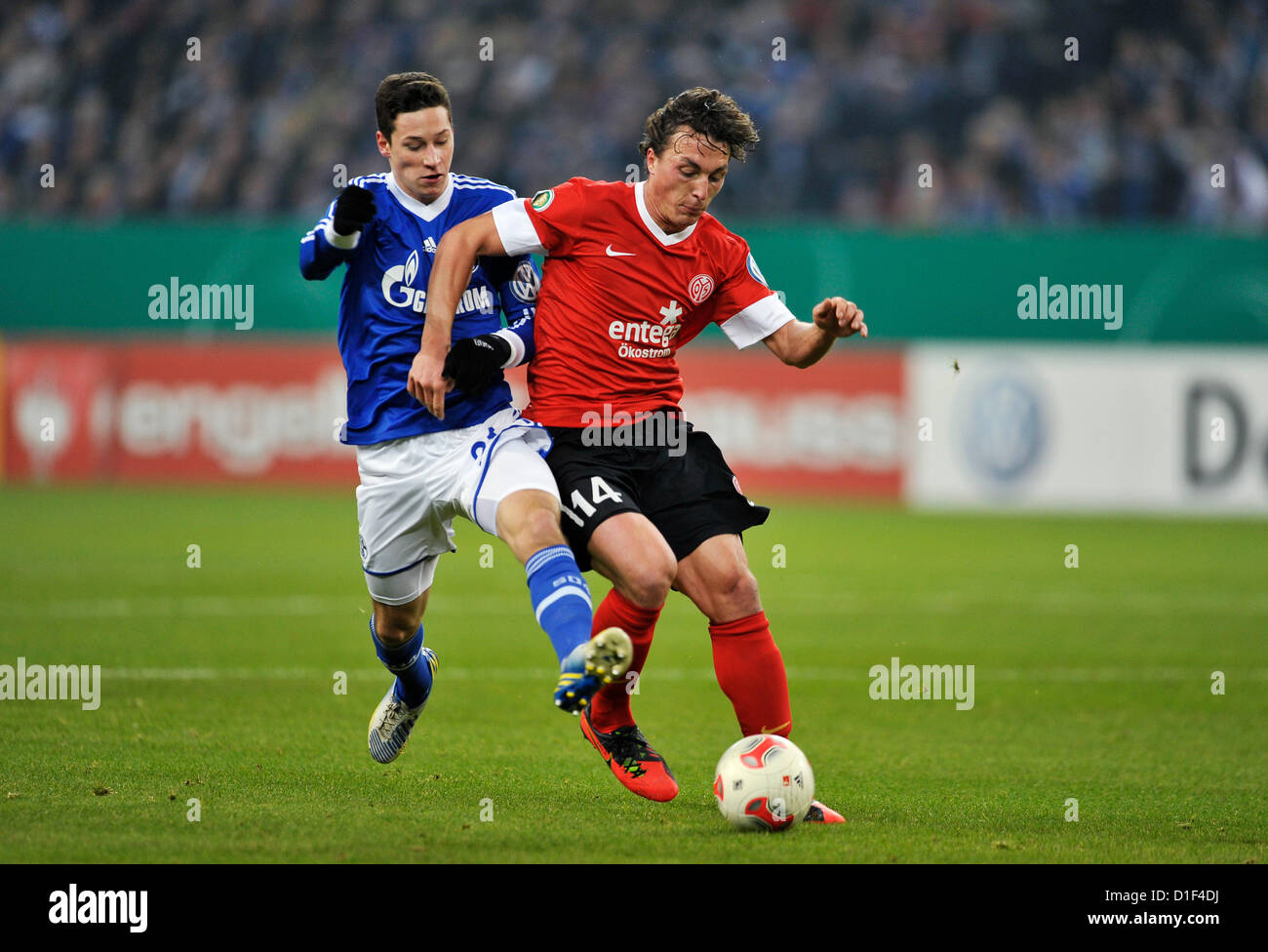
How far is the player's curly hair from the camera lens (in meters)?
4.98

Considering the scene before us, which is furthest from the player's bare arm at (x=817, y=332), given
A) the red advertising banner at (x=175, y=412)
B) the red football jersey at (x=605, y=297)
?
the red advertising banner at (x=175, y=412)

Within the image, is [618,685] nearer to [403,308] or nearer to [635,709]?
[403,308]

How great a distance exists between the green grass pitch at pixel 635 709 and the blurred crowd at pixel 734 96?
5.67 meters

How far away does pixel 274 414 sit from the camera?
58.5 feet

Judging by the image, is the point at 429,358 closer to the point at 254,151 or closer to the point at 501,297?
the point at 501,297

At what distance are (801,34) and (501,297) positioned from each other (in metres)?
14.8

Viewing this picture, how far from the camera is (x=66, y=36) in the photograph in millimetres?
18344

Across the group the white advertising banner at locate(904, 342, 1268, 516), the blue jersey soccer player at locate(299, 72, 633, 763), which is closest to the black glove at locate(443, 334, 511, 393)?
the blue jersey soccer player at locate(299, 72, 633, 763)

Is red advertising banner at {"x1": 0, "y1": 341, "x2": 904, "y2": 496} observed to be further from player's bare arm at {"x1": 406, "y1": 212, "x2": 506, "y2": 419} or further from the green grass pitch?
player's bare arm at {"x1": 406, "y1": 212, "x2": 506, "y2": 419}

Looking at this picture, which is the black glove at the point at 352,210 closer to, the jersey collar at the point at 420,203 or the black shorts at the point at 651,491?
the jersey collar at the point at 420,203

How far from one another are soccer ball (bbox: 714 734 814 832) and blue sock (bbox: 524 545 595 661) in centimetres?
71

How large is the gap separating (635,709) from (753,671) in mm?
2180

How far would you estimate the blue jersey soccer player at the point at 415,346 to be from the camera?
16.5ft

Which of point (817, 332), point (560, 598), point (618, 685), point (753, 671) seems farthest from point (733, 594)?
point (817, 332)
